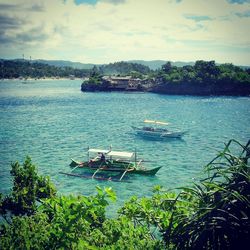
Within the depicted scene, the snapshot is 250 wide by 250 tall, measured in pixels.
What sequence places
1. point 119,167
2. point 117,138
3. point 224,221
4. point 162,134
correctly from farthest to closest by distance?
1. point 117,138
2. point 162,134
3. point 119,167
4. point 224,221

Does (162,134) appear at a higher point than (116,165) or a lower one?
higher

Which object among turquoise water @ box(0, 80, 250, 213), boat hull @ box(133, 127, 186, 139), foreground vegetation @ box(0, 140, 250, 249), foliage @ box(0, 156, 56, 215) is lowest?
turquoise water @ box(0, 80, 250, 213)

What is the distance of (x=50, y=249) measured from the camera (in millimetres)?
7664

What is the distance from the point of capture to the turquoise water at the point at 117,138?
30484 mm

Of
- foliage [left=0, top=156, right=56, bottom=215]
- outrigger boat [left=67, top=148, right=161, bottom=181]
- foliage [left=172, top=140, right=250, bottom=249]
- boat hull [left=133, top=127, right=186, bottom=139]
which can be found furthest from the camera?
boat hull [left=133, top=127, right=186, bottom=139]

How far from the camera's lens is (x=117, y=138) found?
1950 inches

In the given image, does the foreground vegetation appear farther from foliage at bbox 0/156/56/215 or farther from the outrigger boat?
the outrigger boat

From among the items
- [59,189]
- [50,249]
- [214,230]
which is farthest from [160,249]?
[59,189]

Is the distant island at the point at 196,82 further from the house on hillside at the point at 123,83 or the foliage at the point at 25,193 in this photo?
the foliage at the point at 25,193

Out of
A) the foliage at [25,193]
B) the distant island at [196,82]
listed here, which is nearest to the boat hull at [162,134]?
the foliage at [25,193]

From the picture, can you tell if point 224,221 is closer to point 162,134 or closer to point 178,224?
point 178,224

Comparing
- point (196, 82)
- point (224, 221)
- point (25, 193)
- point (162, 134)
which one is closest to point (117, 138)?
point (162, 134)

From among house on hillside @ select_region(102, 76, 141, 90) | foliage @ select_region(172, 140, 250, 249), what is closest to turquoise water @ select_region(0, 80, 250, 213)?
foliage @ select_region(172, 140, 250, 249)

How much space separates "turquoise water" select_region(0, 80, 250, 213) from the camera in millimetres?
30484
